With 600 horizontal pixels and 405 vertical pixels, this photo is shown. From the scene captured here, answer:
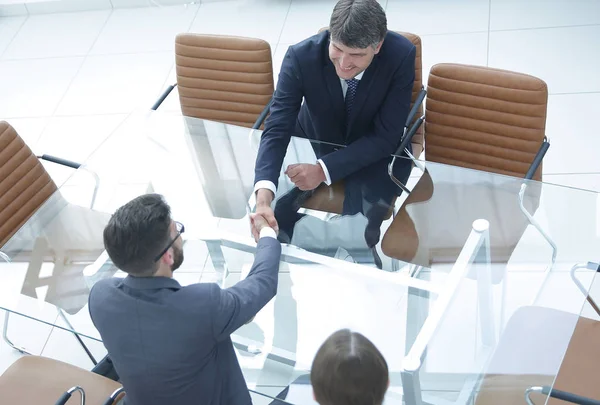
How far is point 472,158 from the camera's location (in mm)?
3242

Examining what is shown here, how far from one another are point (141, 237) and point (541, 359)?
1.28 m

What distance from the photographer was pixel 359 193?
2.91 m

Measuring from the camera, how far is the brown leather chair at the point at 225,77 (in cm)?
348

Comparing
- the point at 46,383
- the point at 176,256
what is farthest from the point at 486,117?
the point at 46,383

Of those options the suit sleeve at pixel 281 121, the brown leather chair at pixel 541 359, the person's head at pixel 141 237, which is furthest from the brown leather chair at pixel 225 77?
the brown leather chair at pixel 541 359

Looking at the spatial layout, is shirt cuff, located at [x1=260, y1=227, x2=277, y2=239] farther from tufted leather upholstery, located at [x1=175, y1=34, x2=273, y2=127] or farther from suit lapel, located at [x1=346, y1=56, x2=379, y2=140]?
tufted leather upholstery, located at [x1=175, y1=34, x2=273, y2=127]

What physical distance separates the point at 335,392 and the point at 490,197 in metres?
1.36

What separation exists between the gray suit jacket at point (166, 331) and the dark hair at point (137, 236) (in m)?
0.05

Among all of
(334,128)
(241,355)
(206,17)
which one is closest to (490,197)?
(334,128)

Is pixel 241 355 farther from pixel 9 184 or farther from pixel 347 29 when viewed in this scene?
pixel 9 184

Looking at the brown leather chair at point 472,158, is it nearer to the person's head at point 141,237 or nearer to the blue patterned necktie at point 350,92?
the blue patterned necktie at point 350,92

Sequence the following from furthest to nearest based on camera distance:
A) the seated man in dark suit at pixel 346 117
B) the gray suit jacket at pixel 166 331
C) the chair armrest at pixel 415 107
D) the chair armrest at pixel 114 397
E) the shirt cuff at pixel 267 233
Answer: the chair armrest at pixel 415 107, the seated man in dark suit at pixel 346 117, the shirt cuff at pixel 267 233, the chair armrest at pixel 114 397, the gray suit jacket at pixel 166 331

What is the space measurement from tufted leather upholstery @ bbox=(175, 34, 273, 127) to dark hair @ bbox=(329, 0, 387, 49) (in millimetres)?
843

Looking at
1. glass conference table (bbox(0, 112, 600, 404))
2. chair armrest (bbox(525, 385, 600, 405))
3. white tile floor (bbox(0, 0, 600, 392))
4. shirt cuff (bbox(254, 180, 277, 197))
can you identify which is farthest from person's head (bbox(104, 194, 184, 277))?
white tile floor (bbox(0, 0, 600, 392))
